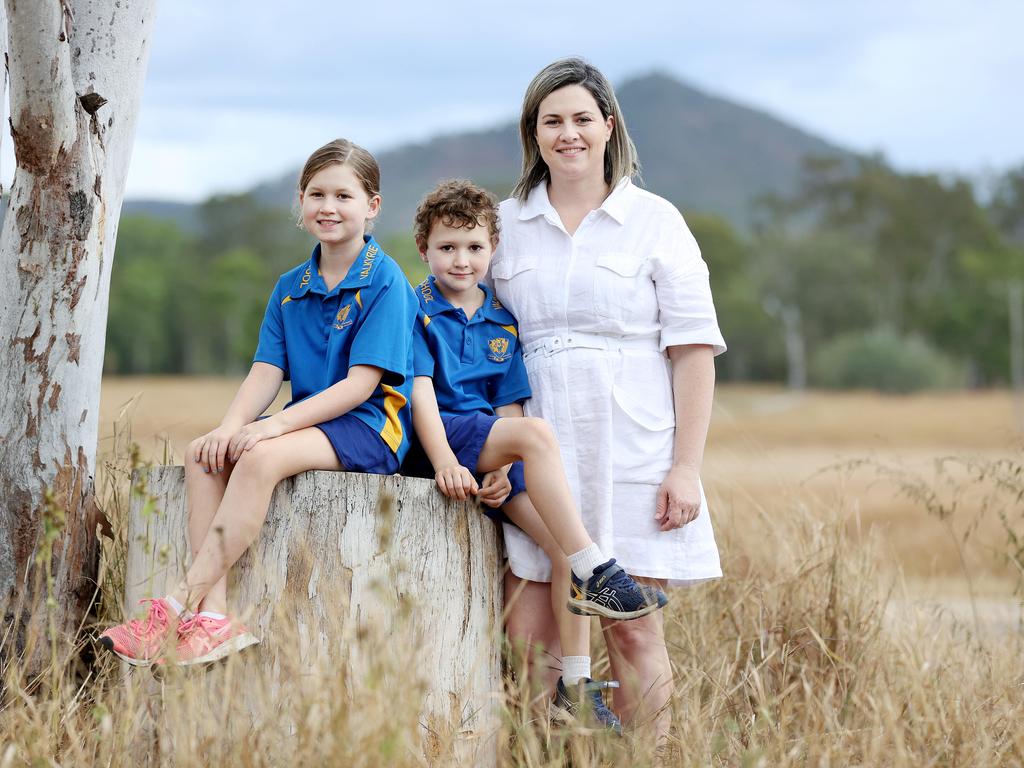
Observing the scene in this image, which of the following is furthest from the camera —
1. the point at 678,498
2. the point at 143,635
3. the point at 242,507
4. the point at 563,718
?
the point at 678,498

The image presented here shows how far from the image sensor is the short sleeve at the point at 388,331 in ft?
11.2

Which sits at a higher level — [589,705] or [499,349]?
[499,349]

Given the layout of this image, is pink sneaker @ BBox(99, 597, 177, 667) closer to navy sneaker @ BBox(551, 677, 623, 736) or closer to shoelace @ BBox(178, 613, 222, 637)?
shoelace @ BBox(178, 613, 222, 637)

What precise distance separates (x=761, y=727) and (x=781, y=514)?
2.00 m

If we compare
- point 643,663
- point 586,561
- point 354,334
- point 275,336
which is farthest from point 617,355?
point 275,336

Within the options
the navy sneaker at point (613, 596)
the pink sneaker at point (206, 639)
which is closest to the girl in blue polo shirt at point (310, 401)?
the pink sneaker at point (206, 639)

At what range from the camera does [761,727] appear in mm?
3516

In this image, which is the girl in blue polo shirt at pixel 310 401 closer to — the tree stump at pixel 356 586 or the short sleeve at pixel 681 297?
the tree stump at pixel 356 586

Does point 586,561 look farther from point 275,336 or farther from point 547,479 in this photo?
point 275,336

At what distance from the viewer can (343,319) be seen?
11.6 feet

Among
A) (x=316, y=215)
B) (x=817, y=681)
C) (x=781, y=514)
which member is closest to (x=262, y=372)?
(x=316, y=215)

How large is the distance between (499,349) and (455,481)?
57cm

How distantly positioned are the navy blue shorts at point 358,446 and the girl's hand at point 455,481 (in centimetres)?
20

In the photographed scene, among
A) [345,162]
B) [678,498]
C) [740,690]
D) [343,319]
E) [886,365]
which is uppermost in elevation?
[886,365]
